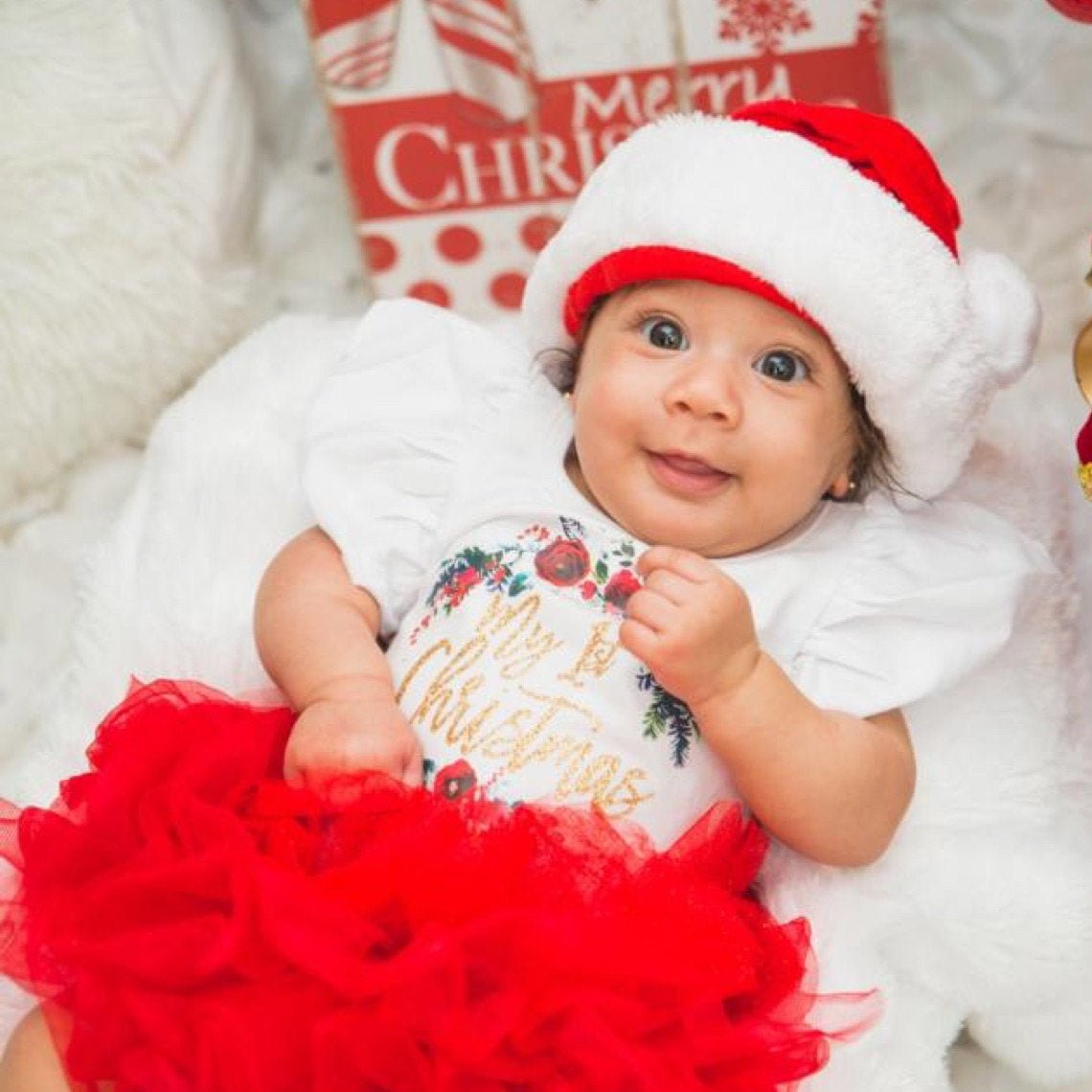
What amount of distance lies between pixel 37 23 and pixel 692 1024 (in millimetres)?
946

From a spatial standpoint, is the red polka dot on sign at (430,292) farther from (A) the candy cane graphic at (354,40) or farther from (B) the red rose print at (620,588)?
(B) the red rose print at (620,588)

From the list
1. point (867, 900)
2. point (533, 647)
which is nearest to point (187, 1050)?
point (533, 647)

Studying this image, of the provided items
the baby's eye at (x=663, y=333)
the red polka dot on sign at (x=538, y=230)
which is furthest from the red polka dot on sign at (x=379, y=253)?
the baby's eye at (x=663, y=333)

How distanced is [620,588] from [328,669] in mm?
195

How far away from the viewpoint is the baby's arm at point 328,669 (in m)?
1.02

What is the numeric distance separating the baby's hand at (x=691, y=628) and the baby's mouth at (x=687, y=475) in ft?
0.18

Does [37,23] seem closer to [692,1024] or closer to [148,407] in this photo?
[148,407]

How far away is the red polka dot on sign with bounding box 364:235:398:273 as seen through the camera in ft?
4.83

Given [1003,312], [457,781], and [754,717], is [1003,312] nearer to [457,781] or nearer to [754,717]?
[754,717]

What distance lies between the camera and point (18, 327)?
1376 mm

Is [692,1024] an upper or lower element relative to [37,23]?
lower

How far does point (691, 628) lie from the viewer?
988 mm

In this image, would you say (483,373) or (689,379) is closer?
(689,379)

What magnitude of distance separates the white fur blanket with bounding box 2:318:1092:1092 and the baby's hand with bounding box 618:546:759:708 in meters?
0.16
